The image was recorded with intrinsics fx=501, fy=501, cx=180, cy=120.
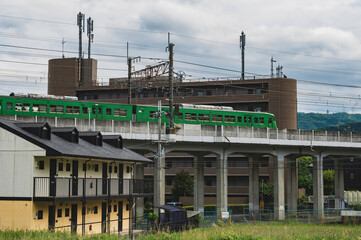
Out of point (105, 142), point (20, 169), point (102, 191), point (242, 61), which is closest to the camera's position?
point (20, 169)

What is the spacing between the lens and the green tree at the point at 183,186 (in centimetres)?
8165

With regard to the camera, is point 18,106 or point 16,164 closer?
point 16,164

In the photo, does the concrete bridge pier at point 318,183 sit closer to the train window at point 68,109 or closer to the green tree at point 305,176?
the train window at point 68,109

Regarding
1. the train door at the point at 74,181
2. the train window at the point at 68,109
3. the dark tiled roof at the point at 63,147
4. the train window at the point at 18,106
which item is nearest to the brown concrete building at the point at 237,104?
the train window at the point at 68,109

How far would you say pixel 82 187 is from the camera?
102 ft

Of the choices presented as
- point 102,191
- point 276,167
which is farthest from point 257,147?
point 102,191

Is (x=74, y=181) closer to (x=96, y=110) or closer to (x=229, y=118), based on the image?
(x=96, y=110)

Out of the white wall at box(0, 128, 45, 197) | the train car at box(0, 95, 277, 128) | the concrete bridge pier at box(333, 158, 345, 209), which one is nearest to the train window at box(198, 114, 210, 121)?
the train car at box(0, 95, 277, 128)

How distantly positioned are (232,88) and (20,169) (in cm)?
7194

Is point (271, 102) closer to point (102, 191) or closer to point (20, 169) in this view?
point (102, 191)

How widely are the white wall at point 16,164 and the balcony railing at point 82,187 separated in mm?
705

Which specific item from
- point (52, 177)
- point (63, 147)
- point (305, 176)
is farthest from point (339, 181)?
point (52, 177)

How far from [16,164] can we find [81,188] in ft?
14.4

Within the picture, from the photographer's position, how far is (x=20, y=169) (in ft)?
93.5
